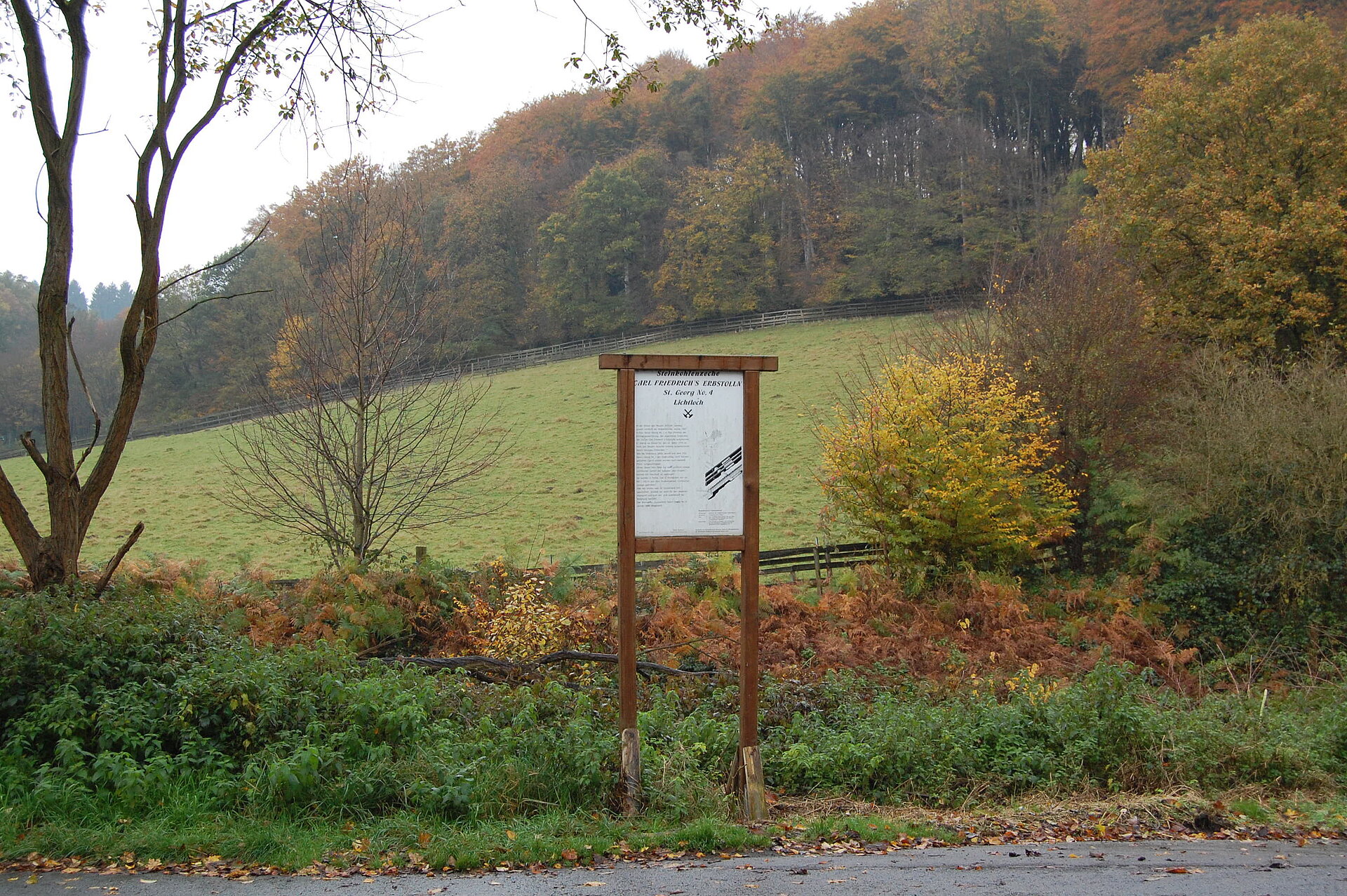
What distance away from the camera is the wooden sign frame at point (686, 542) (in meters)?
6.29

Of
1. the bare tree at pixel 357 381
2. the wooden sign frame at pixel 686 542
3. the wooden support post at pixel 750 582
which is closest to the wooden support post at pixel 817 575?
the bare tree at pixel 357 381

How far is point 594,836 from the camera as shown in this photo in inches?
212

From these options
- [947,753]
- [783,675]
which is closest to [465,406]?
[783,675]

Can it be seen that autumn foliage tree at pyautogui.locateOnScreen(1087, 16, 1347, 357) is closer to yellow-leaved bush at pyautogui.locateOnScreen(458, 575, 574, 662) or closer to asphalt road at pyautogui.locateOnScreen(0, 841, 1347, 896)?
yellow-leaved bush at pyautogui.locateOnScreen(458, 575, 574, 662)

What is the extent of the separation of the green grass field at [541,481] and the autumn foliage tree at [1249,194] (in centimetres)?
726

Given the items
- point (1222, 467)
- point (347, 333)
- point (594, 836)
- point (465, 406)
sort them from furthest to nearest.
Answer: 1. point (1222, 467)
2. point (465, 406)
3. point (347, 333)
4. point (594, 836)

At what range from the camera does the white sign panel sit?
6383 mm

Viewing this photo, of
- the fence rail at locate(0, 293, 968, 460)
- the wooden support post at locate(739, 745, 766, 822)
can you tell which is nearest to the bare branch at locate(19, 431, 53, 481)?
the wooden support post at locate(739, 745, 766, 822)

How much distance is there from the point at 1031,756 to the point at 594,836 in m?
3.34

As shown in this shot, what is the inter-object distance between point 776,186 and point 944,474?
43143mm

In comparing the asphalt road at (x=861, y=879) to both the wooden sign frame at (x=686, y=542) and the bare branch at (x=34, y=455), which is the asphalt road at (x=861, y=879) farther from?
the bare branch at (x=34, y=455)

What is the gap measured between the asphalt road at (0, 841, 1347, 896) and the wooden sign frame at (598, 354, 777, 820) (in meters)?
1.13

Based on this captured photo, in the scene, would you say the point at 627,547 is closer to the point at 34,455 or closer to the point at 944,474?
the point at 34,455

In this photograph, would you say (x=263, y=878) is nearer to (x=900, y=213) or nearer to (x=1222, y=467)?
(x=1222, y=467)
